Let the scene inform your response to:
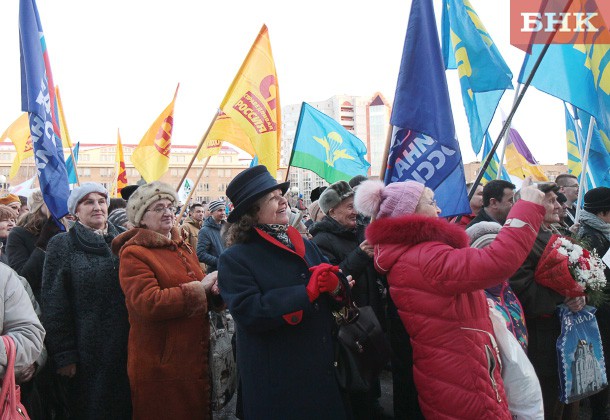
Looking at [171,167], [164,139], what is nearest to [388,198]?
[164,139]

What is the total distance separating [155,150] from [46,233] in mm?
3380

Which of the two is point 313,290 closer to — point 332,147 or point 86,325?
point 86,325

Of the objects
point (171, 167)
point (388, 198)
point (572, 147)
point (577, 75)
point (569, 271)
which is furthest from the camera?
point (171, 167)

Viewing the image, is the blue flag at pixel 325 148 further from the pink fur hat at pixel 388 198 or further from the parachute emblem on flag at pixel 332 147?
the pink fur hat at pixel 388 198

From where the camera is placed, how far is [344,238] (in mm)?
4023

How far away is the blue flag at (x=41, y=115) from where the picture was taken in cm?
426

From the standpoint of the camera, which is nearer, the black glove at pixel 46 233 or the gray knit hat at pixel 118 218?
the black glove at pixel 46 233

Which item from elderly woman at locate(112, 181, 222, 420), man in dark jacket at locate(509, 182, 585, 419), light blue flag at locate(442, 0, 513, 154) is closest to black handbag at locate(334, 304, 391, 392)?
elderly woman at locate(112, 181, 222, 420)

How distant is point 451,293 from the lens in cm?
259

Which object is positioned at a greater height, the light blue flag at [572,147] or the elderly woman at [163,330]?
the light blue flag at [572,147]

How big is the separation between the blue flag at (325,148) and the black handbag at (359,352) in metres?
4.58

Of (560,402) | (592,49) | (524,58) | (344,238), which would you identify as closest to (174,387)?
(344,238)

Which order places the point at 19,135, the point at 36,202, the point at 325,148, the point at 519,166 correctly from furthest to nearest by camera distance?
the point at 19,135 → the point at 519,166 → the point at 325,148 → the point at 36,202

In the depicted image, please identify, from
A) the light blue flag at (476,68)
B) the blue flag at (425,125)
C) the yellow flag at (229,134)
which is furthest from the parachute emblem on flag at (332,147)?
the blue flag at (425,125)
